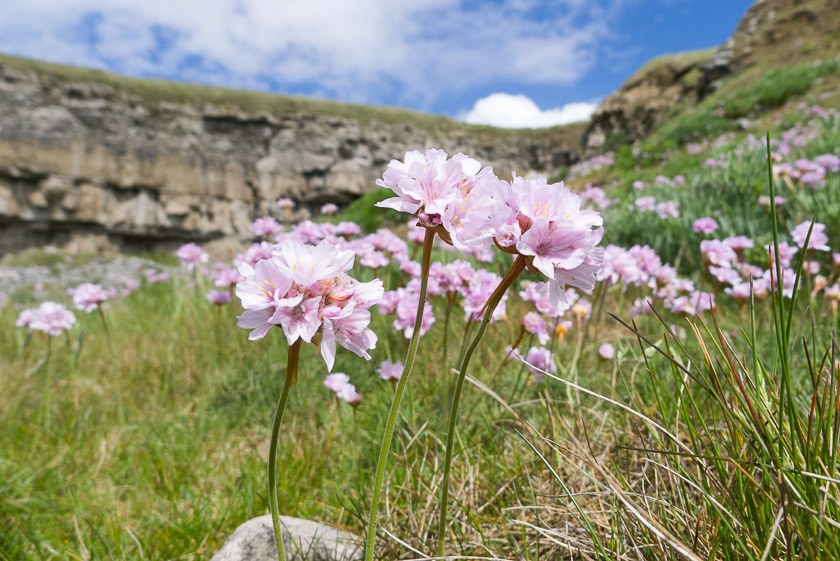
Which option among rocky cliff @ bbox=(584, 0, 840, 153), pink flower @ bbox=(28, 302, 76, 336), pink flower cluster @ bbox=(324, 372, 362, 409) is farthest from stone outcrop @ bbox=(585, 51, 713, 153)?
pink flower @ bbox=(28, 302, 76, 336)

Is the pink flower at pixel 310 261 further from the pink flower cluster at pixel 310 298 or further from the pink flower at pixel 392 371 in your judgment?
the pink flower at pixel 392 371

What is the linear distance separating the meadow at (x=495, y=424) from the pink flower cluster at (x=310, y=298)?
0.34m

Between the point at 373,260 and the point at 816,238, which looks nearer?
the point at 816,238

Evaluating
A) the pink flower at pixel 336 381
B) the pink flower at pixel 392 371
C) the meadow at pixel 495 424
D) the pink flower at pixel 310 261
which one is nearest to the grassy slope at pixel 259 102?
the meadow at pixel 495 424

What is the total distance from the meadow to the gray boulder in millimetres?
91

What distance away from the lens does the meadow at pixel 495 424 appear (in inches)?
38.1

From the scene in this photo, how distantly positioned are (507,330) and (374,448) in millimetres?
1503

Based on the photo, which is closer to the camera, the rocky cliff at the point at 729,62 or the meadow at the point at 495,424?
the meadow at the point at 495,424

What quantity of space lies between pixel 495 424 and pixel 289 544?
98cm

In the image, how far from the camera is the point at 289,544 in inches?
48.2

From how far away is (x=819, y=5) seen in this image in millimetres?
18906

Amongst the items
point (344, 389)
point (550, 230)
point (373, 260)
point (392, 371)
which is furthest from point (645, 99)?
point (550, 230)

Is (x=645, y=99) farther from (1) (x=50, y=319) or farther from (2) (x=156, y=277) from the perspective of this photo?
(1) (x=50, y=319)

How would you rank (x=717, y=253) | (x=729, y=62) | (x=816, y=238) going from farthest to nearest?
(x=729, y=62) < (x=717, y=253) < (x=816, y=238)
